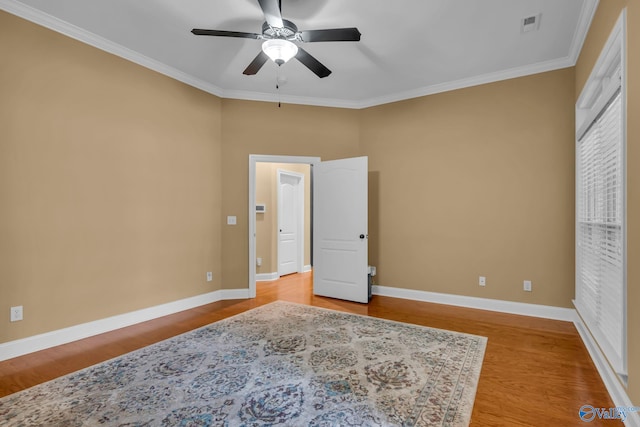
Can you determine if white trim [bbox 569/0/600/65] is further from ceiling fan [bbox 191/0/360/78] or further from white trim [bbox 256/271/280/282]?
white trim [bbox 256/271/280/282]

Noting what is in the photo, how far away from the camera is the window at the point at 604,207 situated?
207cm

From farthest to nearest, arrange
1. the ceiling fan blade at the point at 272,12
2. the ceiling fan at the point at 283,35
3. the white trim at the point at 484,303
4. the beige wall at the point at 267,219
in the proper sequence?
the beige wall at the point at 267,219 → the white trim at the point at 484,303 → the ceiling fan at the point at 283,35 → the ceiling fan blade at the point at 272,12

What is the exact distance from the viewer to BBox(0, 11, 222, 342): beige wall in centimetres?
286

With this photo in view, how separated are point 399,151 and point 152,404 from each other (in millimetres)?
4222

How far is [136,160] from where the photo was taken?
3752 mm

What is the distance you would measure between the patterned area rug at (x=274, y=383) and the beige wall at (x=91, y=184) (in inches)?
38.6

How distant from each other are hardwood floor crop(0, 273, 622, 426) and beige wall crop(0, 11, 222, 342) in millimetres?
402

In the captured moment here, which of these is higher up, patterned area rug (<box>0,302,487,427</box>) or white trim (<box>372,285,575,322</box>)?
white trim (<box>372,285,575,322</box>)

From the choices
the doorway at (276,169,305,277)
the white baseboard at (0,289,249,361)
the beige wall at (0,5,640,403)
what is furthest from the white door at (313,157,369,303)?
the doorway at (276,169,305,277)

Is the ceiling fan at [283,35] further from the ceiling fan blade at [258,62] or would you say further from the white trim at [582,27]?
the white trim at [582,27]

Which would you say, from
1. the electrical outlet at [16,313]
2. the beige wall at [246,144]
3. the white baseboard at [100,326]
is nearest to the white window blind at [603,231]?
the beige wall at [246,144]

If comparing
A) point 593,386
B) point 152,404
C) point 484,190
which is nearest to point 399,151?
point 484,190

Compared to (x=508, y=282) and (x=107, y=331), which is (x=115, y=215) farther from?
(x=508, y=282)

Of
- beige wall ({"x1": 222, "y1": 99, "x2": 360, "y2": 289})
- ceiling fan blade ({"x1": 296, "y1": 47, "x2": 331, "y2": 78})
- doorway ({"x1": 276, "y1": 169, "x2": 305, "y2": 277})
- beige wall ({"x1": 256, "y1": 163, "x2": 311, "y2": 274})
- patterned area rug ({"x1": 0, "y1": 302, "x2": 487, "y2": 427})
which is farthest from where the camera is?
doorway ({"x1": 276, "y1": 169, "x2": 305, "y2": 277})
